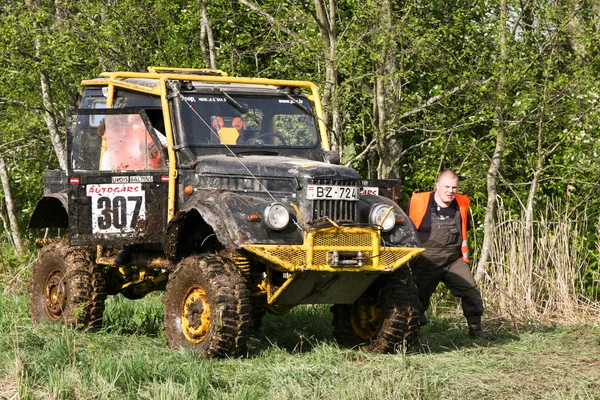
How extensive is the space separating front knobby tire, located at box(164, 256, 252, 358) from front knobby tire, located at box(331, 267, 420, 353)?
120 cm

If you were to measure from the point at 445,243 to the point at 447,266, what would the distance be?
0.81ft

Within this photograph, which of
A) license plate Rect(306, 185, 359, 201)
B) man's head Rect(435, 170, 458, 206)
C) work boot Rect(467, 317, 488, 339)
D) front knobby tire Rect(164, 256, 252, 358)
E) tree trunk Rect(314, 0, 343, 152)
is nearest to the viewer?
front knobby tire Rect(164, 256, 252, 358)

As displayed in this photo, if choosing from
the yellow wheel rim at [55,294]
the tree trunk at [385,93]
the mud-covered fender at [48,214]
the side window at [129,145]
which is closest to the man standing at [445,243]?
the side window at [129,145]

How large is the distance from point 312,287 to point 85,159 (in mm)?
3029

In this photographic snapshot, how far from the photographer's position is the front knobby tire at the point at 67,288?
957 centimetres

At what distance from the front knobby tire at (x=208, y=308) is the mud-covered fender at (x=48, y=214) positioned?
2.35m

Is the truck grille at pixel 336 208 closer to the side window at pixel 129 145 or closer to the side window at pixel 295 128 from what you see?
the side window at pixel 295 128

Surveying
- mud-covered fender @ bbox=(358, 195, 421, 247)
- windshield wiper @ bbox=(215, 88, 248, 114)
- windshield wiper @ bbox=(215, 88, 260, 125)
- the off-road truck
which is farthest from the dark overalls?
windshield wiper @ bbox=(215, 88, 248, 114)

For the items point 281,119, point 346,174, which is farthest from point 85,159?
point 346,174

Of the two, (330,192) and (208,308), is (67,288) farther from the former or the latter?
(330,192)

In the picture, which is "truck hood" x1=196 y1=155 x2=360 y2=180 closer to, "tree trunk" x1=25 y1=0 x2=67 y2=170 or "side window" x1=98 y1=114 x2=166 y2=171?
"side window" x1=98 y1=114 x2=166 y2=171

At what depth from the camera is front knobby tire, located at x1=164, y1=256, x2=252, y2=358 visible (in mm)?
7973

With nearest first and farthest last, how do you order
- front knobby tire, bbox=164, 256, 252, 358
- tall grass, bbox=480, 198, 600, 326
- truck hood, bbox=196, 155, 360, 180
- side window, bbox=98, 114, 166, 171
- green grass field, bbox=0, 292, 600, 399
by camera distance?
green grass field, bbox=0, 292, 600, 399
front knobby tire, bbox=164, 256, 252, 358
truck hood, bbox=196, 155, 360, 180
side window, bbox=98, 114, 166, 171
tall grass, bbox=480, 198, 600, 326

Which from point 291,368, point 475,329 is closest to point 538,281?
point 475,329
